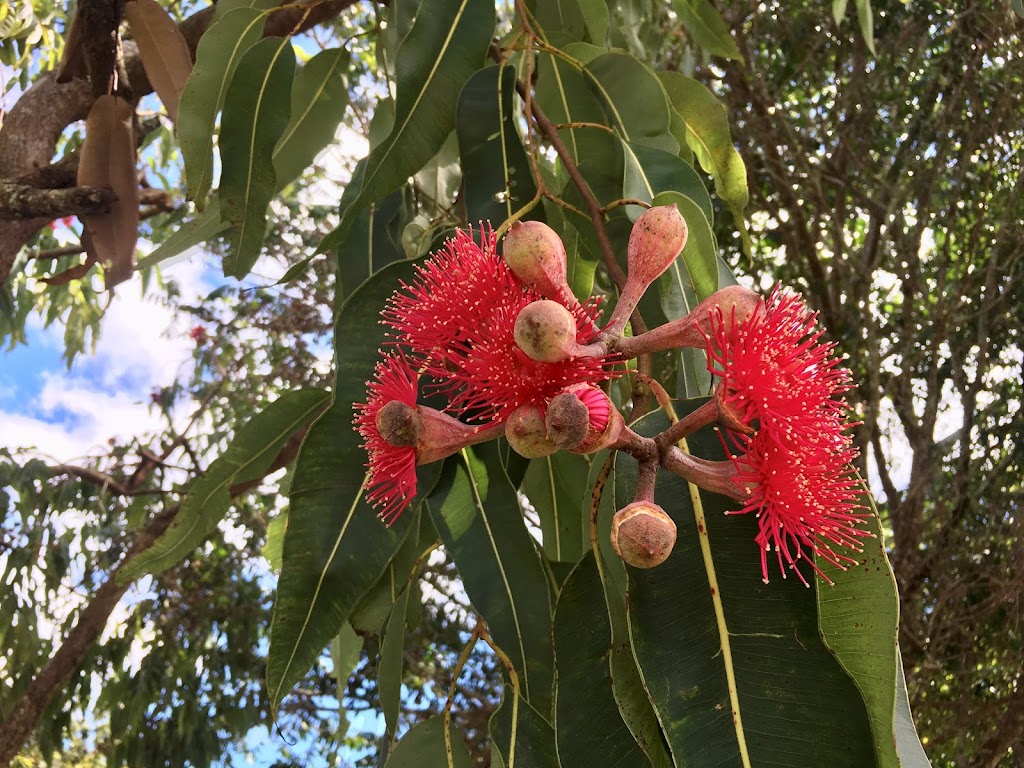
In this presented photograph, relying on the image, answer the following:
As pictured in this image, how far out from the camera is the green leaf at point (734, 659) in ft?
1.70

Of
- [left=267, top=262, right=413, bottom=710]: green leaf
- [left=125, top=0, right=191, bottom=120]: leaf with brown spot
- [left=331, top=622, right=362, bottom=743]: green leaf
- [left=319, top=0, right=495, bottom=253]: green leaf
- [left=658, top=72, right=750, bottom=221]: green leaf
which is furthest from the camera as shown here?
[left=125, top=0, right=191, bottom=120]: leaf with brown spot

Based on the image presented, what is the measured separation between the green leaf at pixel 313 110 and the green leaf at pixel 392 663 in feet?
2.11

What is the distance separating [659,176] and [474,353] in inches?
14.7

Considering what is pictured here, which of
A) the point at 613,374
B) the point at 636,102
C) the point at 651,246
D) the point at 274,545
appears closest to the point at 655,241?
the point at 651,246

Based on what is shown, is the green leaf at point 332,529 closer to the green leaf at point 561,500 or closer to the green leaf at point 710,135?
the green leaf at point 561,500

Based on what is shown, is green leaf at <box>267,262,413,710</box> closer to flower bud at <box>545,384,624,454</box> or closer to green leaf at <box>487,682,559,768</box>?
green leaf at <box>487,682,559,768</box>

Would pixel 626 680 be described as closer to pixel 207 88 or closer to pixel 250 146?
pixel 250 146

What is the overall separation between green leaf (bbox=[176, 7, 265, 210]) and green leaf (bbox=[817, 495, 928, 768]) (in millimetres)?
811

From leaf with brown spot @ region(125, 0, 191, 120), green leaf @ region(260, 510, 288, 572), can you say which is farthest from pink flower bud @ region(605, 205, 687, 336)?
leaf with brown spot @ region(125, 0, 191, 120)

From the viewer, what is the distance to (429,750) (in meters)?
0.90

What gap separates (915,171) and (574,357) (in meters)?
2.75

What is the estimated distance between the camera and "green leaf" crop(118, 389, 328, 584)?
1015 millimetres

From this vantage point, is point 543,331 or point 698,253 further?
point 698,253

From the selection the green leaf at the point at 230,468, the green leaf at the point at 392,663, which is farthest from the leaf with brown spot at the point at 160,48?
the green leaf at the point at 392,663
